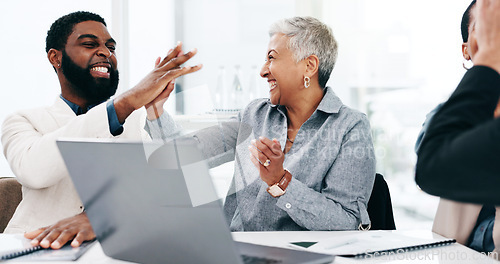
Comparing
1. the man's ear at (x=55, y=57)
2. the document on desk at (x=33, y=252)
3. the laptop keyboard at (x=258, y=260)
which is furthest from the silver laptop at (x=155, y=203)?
the man's ear at (x=55, y=57)

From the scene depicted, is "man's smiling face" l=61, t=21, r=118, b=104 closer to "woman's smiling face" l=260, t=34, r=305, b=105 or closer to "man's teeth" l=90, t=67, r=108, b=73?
"man's teeth" l=90, t=67, r=108, b=73

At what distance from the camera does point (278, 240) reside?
1.18 meters

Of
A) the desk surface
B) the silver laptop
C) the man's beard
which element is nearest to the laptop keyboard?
the silver laptop

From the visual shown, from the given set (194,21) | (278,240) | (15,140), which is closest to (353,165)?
(278,240)

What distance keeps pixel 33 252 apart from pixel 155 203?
16.8 inches

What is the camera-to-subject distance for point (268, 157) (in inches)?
55.8

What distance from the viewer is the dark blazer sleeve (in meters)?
0.64

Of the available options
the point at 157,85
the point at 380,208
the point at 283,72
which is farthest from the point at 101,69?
the point at 380,208

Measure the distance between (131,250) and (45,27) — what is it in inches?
107

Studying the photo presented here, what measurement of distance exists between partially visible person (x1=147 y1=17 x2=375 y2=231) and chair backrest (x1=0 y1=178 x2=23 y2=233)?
614 mm

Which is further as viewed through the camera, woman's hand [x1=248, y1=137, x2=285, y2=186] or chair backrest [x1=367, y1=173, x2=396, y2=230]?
chair backrest [x1=367, y1=173, x2=396, y2=230]

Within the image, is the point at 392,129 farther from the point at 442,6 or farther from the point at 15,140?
the point at 15,140

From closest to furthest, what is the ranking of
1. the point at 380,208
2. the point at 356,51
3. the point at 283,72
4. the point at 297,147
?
the point at 380,208
the point at 297,147
the point at 283,72
the point at 356,51

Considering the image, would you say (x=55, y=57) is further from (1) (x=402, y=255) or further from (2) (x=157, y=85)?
(1) (x=402, y=255)
